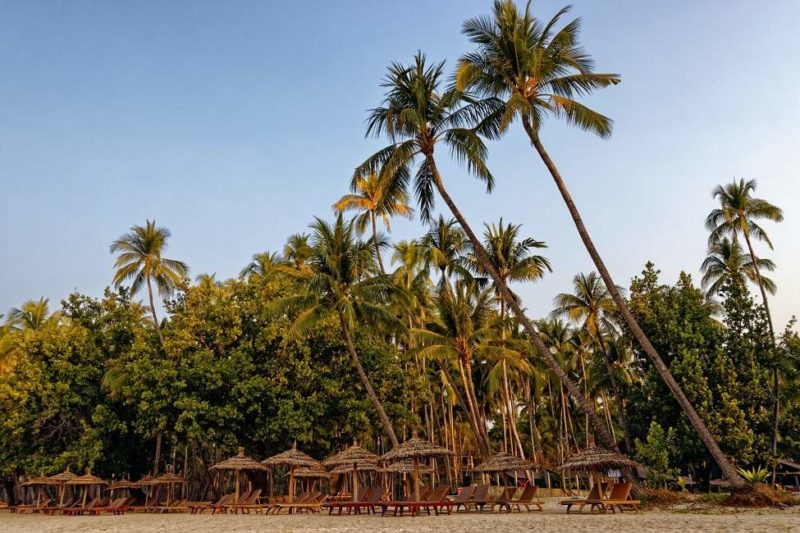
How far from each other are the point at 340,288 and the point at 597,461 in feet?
36.7

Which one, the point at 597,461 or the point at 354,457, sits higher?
the point at 354,457

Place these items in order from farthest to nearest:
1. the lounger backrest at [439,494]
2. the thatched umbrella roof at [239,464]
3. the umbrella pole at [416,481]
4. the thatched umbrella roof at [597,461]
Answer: the thatched umbrella roof at [239,464]
the thatched umbrella roof at [597,461]
the lounger backrest at [439,494]
the umbrella pole at [416,481]

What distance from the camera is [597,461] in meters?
19.9

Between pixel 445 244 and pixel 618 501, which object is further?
pixel 445 244

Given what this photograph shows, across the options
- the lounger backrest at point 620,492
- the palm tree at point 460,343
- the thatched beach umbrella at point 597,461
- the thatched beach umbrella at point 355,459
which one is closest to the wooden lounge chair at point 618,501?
the lounger backrest at point 620,492

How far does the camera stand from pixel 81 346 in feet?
101

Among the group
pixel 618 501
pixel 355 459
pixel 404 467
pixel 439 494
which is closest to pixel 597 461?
pixel 618 501

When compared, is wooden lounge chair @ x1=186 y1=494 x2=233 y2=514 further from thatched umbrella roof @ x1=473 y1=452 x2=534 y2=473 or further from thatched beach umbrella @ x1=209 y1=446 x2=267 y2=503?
thatched umbrella roof @ x1=473 y1=452 x2=534 y2=473

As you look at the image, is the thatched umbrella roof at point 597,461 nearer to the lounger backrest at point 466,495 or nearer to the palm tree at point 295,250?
the lounger backrest at point 466,495

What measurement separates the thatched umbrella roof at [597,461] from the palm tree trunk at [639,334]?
2442 millimetres

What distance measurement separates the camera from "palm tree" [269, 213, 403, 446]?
82.0 feet

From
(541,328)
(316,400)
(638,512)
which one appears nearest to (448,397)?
(541,328)

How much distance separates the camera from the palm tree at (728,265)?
32.9 metres

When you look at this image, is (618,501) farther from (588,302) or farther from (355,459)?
(588,302)
